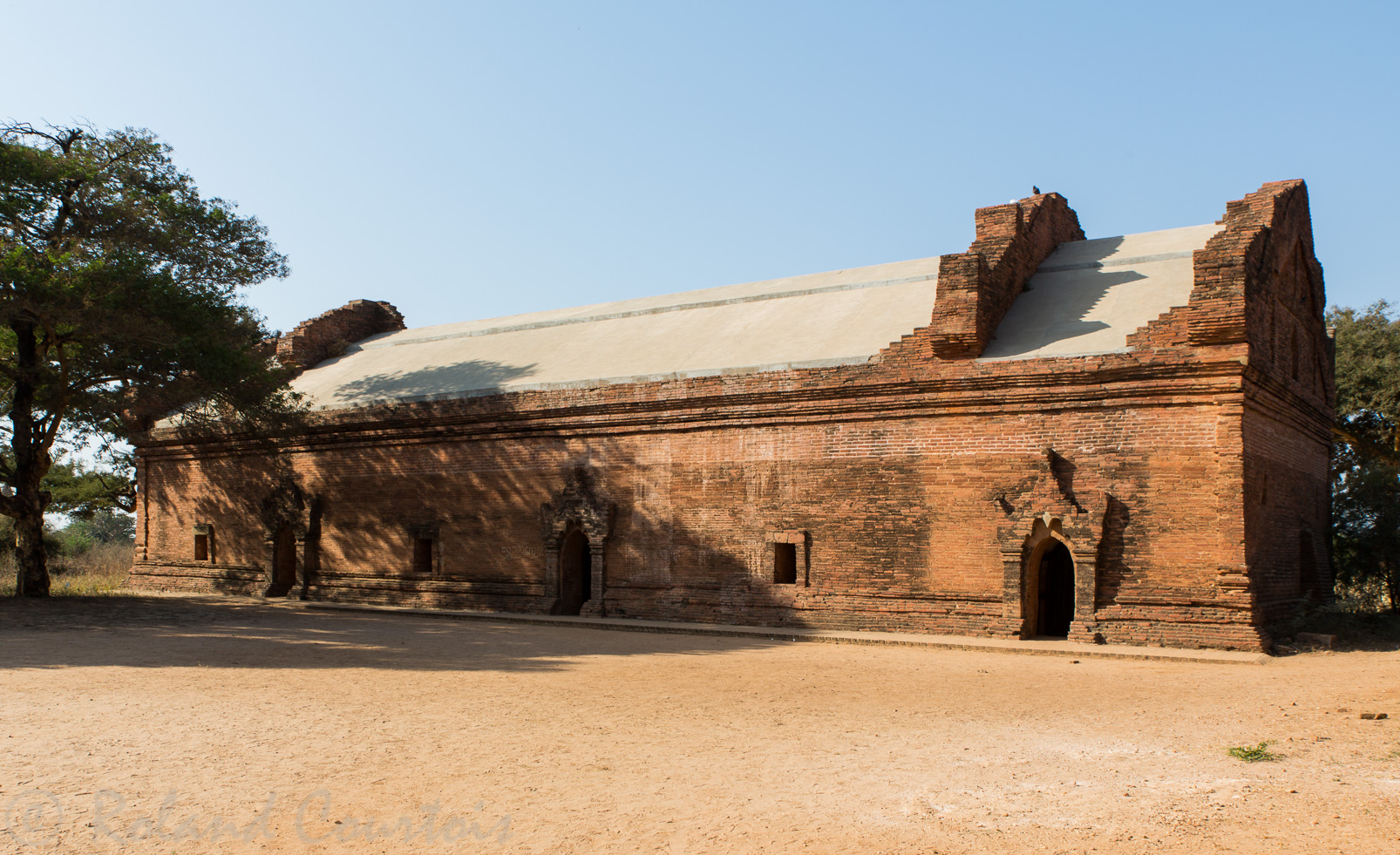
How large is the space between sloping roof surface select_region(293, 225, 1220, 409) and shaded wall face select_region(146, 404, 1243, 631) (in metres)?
1.20

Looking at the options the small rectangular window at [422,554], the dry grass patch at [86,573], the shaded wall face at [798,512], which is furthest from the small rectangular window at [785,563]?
the dry grass patch at [86,573]

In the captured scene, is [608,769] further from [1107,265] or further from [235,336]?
[235,336]

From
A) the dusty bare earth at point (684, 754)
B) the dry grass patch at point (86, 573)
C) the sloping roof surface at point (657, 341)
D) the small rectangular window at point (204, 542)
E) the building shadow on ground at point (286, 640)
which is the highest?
the sloping roof surface at point (657, 341)

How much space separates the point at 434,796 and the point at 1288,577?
13.5 metres

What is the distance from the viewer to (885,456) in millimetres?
15141

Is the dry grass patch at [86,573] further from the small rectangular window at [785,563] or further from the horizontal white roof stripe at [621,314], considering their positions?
the small rectangular window at [785,563]

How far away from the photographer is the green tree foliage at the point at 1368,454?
17688mm

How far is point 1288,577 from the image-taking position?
1511 cm

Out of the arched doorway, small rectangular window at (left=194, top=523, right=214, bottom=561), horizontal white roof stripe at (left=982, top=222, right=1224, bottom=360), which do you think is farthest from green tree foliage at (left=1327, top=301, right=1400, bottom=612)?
small rectangular window at (left=194, top=523, right=214, bottom=561)

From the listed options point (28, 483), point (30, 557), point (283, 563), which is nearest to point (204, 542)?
point (283, 563)

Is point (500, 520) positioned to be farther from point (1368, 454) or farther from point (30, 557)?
point (1368, 454)

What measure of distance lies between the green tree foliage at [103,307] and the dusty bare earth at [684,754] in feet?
19.9

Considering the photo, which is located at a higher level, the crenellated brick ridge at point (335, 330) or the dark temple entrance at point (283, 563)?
the crenellated brick ridge at point (335, 330)

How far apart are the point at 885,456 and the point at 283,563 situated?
538 inches
